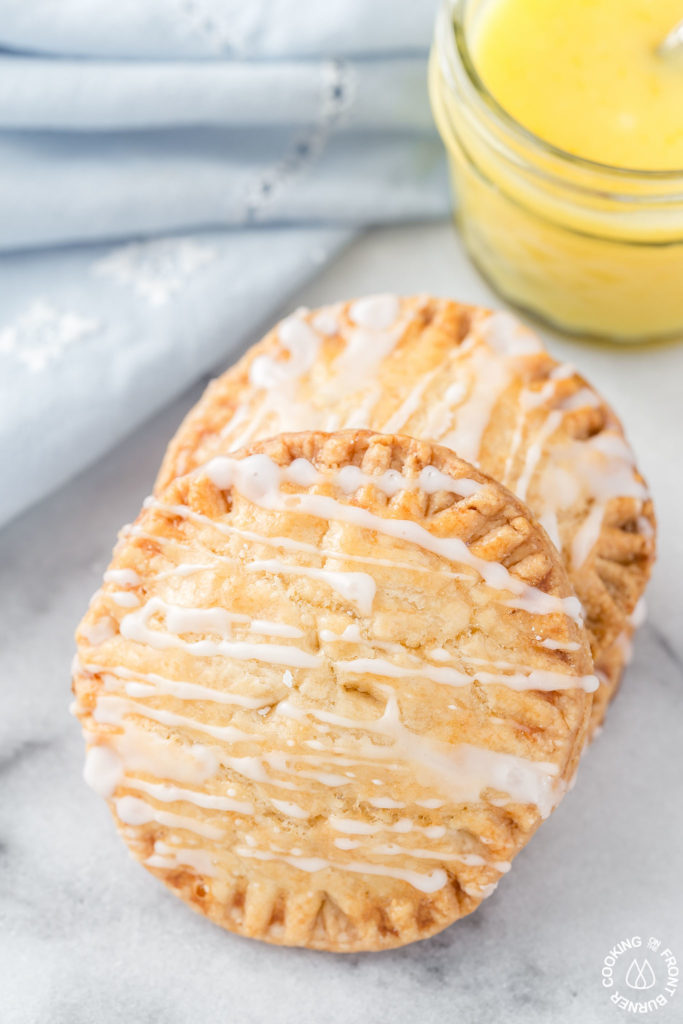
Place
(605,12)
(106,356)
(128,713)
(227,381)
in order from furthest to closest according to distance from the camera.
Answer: (106,356)
(227,381)
(605,12)
(128,713)

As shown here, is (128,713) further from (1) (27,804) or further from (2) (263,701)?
(1) (27,804)

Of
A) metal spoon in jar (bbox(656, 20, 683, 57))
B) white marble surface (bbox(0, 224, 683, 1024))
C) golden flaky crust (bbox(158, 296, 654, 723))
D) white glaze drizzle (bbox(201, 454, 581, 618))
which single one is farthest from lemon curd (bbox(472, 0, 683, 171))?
white glaze drizzle (bbox(201, 454, 581, 618))

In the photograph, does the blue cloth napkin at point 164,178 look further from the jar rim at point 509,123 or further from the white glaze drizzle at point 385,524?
the white glaze drizzle at point 385,524

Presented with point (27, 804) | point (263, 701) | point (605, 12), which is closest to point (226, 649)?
point (263, 701)

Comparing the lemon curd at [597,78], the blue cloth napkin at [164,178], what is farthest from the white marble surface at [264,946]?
the lemon curd at [597,78]

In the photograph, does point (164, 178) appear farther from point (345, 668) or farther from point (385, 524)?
point (345, 668)

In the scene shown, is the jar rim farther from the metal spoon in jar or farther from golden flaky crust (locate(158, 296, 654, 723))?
golden flaky crust (locate(158, 296, 654, 723))
